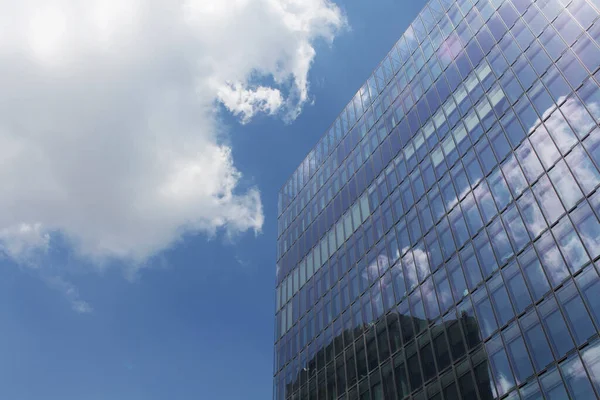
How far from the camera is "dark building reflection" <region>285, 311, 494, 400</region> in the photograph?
92.9 ft

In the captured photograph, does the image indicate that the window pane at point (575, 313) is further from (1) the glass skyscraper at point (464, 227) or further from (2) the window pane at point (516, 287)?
(2) the window pane at point (516, 287)

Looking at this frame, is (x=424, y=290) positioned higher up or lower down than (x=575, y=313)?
higher up

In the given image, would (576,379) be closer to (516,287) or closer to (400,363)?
(516,287)

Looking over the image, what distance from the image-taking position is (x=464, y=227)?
32531 mm

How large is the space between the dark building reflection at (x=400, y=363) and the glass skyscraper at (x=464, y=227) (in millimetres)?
105

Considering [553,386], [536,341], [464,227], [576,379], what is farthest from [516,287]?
[464,227]

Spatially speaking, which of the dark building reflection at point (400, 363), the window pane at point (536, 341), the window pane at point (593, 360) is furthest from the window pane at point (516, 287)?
the window pane at point (593, 360)

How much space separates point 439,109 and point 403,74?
9041 mm

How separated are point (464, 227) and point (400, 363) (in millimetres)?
8906

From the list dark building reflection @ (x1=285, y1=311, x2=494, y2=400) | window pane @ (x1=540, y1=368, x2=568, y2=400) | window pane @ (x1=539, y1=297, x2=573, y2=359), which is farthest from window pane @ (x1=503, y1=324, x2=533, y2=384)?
dark building reflection @ (x1=285, y1=311, x2=494, y2=400)

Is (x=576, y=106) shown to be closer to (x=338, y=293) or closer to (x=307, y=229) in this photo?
(x=338, y=293)

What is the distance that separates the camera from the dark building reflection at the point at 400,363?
2831 cm

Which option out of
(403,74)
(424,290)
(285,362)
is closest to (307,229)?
(285,362)

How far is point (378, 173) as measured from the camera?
4581cm
